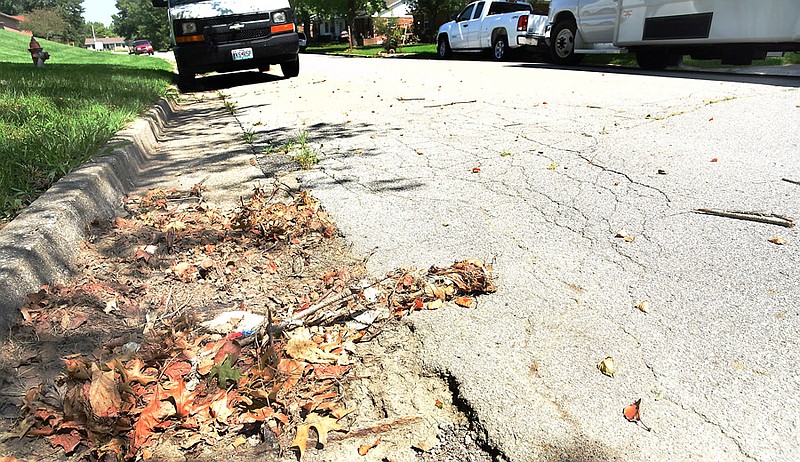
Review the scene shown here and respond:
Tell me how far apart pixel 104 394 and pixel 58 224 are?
1.32 metres

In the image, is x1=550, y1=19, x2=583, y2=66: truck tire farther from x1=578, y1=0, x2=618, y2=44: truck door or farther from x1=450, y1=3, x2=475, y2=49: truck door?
x1=450, y1=3, x2=475, y2=49: truck door

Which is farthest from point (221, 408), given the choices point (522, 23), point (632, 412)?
point (522, 23)

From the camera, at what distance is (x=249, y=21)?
10000mm

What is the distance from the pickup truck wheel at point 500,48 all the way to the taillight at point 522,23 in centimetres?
80

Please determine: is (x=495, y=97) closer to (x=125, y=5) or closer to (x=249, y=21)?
(x=249, y=21)

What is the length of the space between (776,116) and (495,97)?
10.6 feet

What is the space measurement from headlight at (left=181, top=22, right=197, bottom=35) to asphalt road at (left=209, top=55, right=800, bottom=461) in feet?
15.2

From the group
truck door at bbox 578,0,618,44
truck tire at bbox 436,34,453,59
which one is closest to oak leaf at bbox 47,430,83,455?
truck door at bbox 578,0,618,44

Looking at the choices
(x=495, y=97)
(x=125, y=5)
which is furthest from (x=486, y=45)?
(x=125, y=5)

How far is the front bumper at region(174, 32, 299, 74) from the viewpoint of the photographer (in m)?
9.75

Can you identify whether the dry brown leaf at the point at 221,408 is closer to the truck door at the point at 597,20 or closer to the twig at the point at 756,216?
the twig at the point at 756,216

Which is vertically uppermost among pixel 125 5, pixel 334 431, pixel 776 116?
pixel 125 5

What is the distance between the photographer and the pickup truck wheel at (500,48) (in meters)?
15.4

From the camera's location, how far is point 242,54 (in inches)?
392
